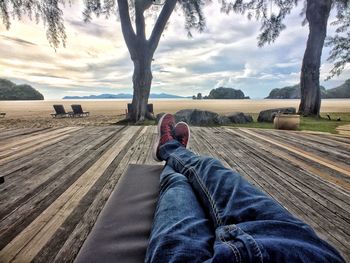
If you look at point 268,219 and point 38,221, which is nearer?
point 268,219

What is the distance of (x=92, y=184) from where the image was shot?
1779mm

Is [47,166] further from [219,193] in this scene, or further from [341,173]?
[341,173]

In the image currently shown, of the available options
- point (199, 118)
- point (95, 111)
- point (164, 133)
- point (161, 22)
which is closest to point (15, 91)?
point (95, 111)

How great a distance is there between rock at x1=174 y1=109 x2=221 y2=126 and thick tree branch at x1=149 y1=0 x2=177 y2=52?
2.94m

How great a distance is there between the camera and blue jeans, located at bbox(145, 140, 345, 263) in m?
0.52

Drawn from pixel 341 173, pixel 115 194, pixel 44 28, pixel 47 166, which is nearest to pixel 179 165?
pixel 115 194

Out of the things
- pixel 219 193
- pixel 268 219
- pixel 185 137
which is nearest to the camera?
pixel 268 219

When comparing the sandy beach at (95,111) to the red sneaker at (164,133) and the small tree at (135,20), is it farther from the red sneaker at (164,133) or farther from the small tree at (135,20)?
the red sneaker at (164,133)

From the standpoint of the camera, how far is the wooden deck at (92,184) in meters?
1.08

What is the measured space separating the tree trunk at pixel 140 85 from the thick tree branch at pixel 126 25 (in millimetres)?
586

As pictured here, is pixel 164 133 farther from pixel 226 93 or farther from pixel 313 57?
pixel 226 93

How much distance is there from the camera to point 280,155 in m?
2.85

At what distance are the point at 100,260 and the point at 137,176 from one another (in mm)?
868

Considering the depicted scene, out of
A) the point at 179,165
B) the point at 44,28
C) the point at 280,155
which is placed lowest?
the point at 280,155
